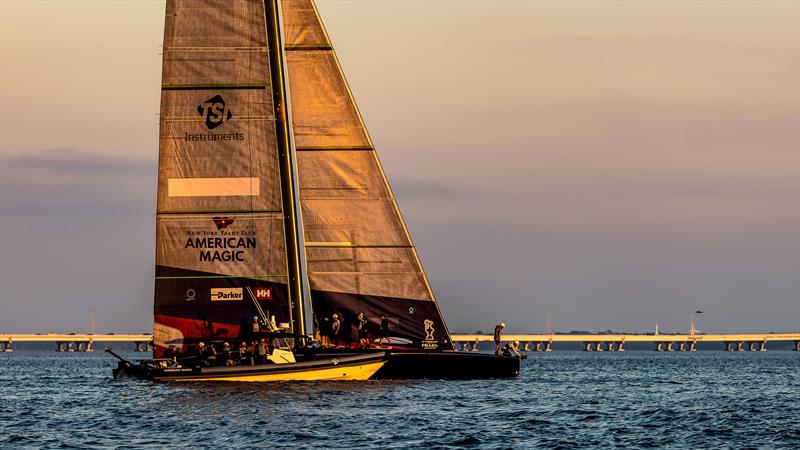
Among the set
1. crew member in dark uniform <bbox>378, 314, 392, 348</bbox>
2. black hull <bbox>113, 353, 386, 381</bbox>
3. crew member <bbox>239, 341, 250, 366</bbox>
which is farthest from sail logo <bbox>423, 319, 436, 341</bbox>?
crew member <bbox>239, 341, 250, 366</bbox>

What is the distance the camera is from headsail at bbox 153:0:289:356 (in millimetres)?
52656

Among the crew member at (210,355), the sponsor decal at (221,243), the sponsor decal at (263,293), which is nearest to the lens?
the crew member at (210,355)

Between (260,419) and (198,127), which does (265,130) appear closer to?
(198,127)

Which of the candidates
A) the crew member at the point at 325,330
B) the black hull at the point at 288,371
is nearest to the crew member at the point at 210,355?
the black hull at the point at 288,371

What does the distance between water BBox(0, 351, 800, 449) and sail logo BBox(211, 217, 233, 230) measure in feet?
21.7

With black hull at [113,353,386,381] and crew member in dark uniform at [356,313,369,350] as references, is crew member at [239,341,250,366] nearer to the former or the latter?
black hull at [113,353,386,381]

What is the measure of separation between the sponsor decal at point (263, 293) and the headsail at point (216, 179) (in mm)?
40

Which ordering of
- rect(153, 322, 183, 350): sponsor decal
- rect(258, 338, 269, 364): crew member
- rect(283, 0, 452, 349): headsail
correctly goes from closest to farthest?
rect(258, 338, 269, 364): crew member, rect(153, 322, 183, 350): sponsor decal, rect(283, 0, 452, 349): headsail

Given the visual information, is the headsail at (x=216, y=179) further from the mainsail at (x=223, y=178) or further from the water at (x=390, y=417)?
the water at (x=390, y=417)

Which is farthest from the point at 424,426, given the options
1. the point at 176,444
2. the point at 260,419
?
the point at 176,444

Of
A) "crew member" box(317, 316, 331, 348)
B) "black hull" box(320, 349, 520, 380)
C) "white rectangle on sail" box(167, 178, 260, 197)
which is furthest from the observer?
"crew member" box(317, 316, 331, 348)

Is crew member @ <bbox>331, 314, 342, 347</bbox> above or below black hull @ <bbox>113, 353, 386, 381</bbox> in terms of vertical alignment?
above

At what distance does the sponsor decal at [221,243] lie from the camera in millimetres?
53062

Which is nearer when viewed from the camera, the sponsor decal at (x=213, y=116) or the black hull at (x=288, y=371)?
the black hull at (x=288, y=371)
